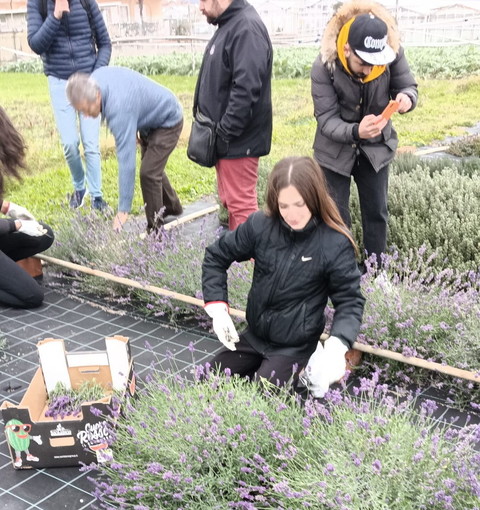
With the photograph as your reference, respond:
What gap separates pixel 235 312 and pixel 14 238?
1.75 m

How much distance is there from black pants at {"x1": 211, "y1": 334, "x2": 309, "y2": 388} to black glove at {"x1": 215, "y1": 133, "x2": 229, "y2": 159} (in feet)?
4.58

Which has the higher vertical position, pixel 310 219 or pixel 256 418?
pixel 310 219

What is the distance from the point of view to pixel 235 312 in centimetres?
361

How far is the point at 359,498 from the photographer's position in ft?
6.28

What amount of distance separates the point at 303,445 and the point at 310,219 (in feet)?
3.17

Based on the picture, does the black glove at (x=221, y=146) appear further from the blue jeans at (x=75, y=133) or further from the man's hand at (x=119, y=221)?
the blue jeans at (x=75, y=133)

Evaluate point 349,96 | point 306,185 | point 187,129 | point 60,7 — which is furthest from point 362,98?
point 187,129

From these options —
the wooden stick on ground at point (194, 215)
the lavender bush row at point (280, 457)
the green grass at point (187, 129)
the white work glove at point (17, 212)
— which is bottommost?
the green grass at point (187, 129)

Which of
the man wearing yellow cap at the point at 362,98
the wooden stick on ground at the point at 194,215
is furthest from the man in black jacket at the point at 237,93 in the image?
the wooden stick on ground at the point at 194,215

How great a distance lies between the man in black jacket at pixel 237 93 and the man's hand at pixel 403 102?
81 centimetres

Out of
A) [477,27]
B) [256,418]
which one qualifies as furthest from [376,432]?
[477,27]

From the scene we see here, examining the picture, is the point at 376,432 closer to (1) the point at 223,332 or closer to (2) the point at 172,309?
(1) the point at 223,332

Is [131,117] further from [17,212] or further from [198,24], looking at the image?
[198,24]

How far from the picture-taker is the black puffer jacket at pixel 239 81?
12.5 ft
